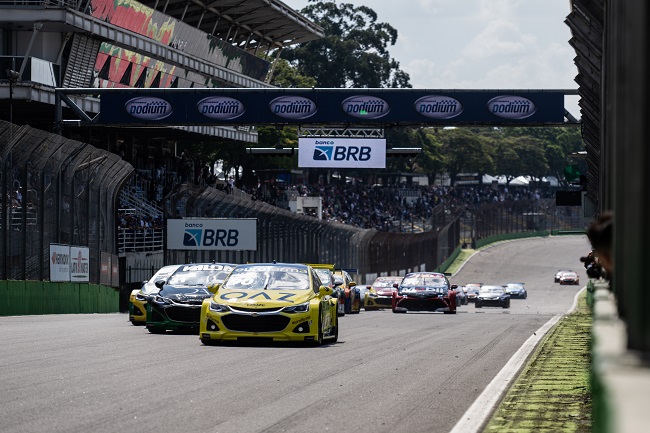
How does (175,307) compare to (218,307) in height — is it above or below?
below

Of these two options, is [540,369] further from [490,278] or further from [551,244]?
[551,244]

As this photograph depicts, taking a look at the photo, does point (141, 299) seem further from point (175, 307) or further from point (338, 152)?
point (338, 152)

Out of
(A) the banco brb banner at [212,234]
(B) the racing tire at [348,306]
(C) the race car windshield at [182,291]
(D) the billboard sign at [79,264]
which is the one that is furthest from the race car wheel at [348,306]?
(C) the race car windshield at [182,291]

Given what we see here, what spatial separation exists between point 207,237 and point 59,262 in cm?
1239

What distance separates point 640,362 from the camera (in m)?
3.10

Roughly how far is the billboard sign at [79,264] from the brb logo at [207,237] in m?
8.23

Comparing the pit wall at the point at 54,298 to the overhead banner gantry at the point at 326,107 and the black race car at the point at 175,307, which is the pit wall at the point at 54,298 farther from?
the black race car at the point at 175,307

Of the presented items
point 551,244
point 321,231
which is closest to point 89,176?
point 321,231

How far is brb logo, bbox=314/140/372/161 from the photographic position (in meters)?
41.1

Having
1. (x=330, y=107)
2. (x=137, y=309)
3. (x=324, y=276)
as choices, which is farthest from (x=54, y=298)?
(x=330, y=107)

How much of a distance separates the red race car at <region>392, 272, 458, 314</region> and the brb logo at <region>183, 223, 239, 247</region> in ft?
26.4

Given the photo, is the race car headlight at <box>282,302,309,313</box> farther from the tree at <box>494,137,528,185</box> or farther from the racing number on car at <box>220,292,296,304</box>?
the tree at <box>494,137,528,185</box>

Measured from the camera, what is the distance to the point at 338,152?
41281 millimetres

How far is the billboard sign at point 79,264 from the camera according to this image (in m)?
30.6
